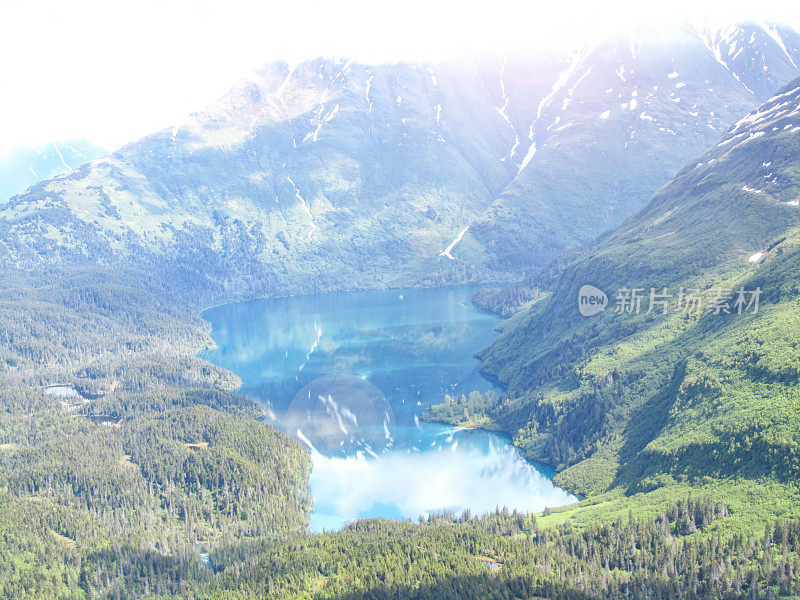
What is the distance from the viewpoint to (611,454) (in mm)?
141375

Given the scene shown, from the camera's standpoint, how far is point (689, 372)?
13812 centimetres

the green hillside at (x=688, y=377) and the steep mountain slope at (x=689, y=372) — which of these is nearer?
the green hillside at (x=688, y=377)

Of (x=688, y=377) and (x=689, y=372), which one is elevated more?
(x=689, y=372)

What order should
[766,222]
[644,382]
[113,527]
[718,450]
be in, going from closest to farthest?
[718,450], [113,527], [644,382], [766,222]

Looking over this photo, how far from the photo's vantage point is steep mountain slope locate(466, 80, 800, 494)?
115 m

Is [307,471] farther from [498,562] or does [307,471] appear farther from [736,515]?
[736,515]

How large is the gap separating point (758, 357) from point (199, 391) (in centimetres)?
13501

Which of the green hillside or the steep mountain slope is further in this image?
the steep mountain slope

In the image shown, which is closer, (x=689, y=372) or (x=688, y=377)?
(x=688, y=377)

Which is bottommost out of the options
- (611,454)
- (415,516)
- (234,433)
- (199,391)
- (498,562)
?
(498,562)

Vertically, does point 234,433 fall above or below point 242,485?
above

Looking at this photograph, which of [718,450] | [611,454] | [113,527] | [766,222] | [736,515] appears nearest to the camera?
[736,515]

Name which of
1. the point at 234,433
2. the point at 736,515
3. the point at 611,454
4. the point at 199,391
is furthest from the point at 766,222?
the point at 199,391

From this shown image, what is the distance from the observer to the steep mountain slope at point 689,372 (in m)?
115
